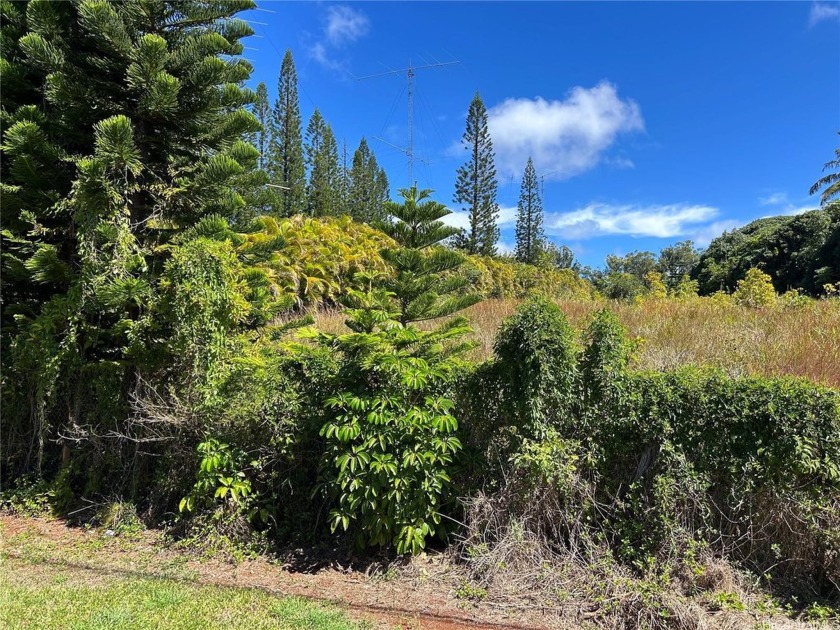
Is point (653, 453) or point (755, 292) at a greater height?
point (755, 292)

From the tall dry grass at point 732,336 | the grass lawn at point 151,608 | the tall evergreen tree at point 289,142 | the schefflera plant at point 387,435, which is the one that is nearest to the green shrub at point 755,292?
the tall dry grass at point 732,336

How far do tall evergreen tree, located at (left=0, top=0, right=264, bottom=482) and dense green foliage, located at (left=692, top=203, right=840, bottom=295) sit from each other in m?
21.9

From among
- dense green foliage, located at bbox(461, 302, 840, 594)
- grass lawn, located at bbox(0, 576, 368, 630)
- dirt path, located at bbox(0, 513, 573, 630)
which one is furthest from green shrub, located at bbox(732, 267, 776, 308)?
grass lawn, located at bbox(0, 576, 368, 630)

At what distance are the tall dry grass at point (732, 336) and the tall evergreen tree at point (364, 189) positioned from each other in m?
26.9

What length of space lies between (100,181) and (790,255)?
3528cm

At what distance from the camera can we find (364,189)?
1348 inches

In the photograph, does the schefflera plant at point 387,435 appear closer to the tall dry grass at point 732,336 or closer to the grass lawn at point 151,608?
the grass lawn at point 151,608

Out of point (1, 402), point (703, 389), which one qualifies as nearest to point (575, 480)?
point (703, 389)

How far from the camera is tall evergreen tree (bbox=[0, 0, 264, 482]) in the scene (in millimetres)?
3951

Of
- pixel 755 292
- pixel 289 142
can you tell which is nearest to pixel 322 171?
pixel 289 142

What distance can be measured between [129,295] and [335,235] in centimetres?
736

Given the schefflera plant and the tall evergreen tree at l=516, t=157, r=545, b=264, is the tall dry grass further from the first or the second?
the tall evergreen tree at l=516, t=157, r=545, b=264

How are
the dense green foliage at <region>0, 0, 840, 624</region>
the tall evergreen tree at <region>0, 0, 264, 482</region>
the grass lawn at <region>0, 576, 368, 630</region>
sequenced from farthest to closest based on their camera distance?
the tall evergreen tree at <region>0, 0, 264, 482</region> → the dense green foliage at <region>0, 0, 840, 624</region> → the grass lawn at <region>0, 576, 368, 630</region>

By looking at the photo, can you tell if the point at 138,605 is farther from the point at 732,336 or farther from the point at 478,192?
the point at 478,192
